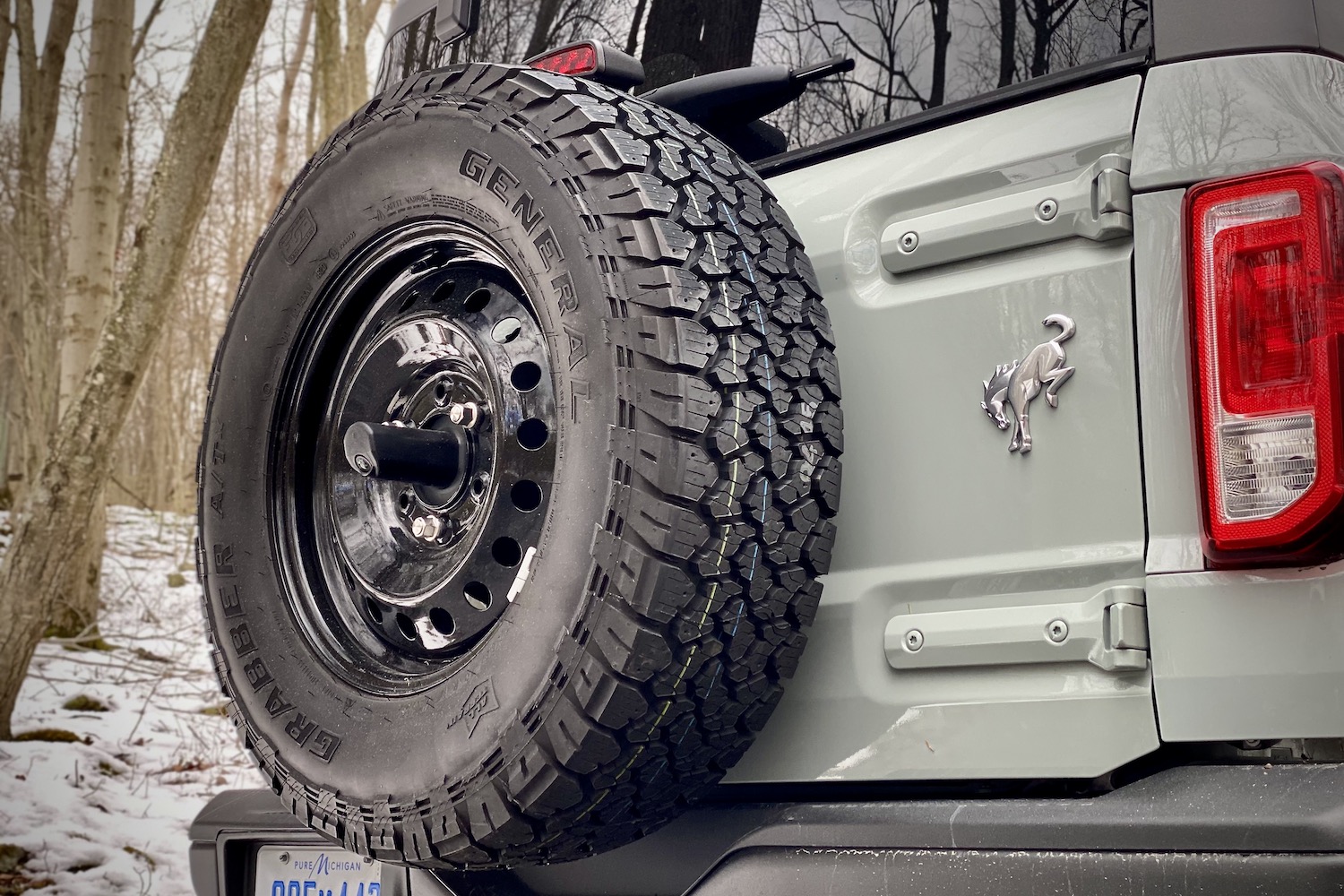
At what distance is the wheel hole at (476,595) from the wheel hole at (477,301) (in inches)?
16.9

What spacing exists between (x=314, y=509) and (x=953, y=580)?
1069 millimetres

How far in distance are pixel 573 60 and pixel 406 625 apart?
95cm

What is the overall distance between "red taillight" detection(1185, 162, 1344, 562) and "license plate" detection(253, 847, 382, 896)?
146cm

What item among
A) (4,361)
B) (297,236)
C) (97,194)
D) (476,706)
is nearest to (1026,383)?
(476,706)

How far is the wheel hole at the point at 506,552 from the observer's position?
173 centimetres

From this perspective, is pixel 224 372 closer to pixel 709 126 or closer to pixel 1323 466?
pixel 709 126

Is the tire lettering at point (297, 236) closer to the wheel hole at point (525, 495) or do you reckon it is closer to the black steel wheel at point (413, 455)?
the black steel wheel at point (413, 455)

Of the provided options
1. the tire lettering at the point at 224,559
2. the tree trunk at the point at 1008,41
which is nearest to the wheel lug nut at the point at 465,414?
the tire lettering at the point at 224,559

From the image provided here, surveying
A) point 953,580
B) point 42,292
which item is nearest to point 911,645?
point 953,580

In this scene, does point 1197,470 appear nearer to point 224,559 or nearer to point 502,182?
point 502,182

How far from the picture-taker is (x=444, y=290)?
1.95 meters

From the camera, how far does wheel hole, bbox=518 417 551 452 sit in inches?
68.1

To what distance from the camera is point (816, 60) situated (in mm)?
1865

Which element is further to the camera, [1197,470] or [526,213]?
[526,213]
